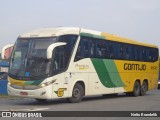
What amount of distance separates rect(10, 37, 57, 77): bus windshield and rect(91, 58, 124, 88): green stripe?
11.9ft

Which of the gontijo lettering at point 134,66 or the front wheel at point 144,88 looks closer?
the gontijo lettering at point 134,66

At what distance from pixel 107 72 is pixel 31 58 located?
19.7ft

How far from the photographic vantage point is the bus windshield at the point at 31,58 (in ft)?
63.5

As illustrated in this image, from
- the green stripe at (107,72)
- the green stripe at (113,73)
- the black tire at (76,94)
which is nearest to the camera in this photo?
the black tire at (76,94)

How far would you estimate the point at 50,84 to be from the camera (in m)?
19.2

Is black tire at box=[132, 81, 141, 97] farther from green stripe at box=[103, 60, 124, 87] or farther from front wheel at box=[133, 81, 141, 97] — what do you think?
green stripe at box=[103, 60, 124, 87]

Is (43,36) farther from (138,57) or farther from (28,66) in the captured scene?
(138,57)

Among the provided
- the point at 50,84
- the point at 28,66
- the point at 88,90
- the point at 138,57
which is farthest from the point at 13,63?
the point at 138,57

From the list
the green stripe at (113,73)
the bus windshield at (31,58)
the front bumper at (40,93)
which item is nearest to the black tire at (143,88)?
the green stripe at (113,73)

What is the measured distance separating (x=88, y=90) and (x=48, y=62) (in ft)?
12.2

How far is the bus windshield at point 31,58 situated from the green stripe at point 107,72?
3630 millimetres

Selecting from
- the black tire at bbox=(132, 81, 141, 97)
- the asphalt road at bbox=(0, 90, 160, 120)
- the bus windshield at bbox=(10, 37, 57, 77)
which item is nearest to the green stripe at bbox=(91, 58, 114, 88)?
the asphalt road at bbox=(0, 90, 160, 120)

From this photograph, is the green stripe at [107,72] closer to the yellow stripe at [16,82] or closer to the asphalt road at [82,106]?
the asphalt road at [82,106]

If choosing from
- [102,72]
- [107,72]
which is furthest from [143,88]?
[102,72]
